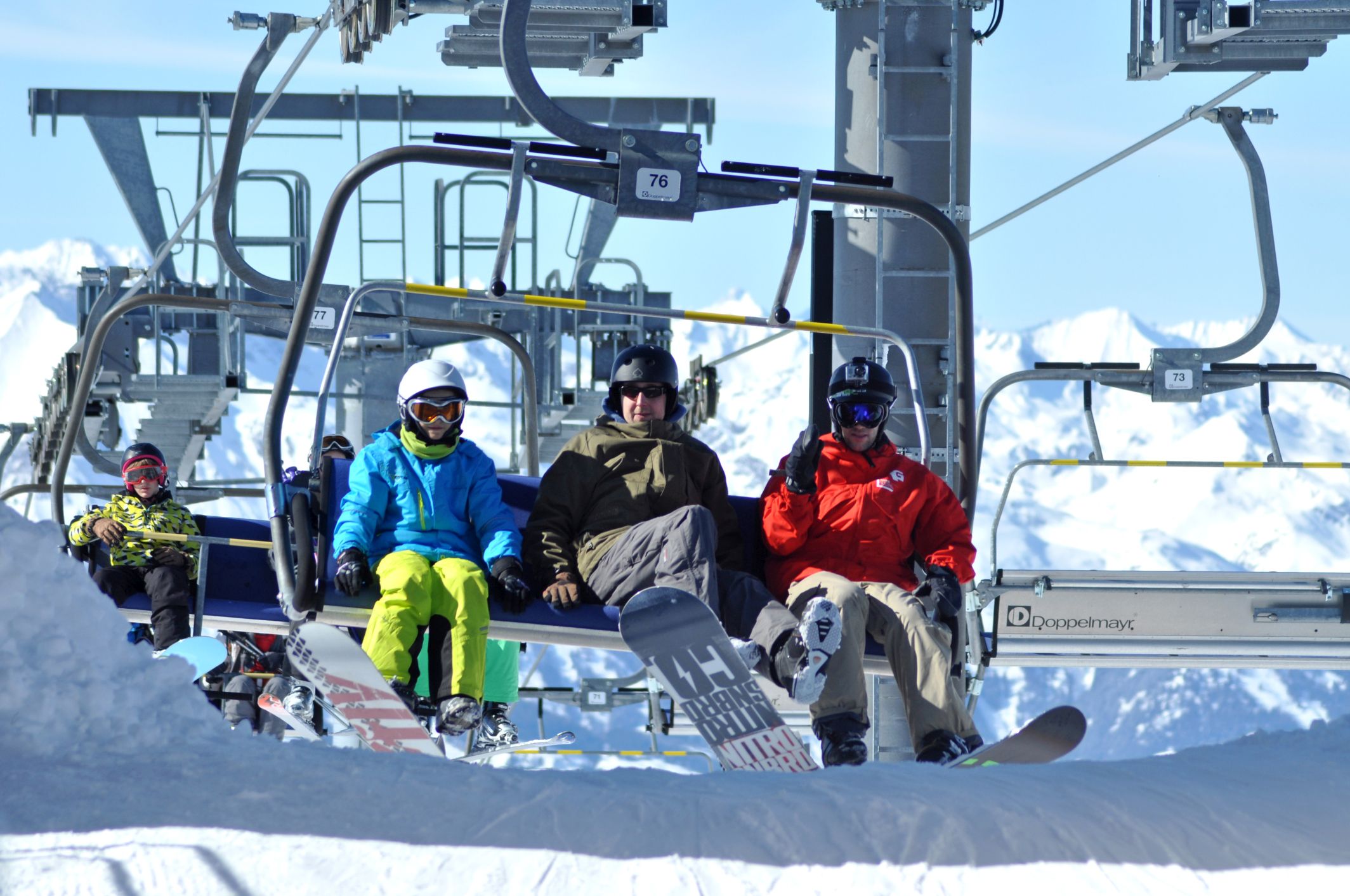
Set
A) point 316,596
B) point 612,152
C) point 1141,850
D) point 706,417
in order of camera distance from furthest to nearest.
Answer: point 706,417 → point 316,596 → point 612,152 → point 1141,850

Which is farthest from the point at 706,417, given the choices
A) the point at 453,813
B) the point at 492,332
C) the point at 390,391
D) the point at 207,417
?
the point at 453,813

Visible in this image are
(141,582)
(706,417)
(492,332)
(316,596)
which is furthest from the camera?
(706,417)

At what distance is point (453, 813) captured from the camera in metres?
3.51

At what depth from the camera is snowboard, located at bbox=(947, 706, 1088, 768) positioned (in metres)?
4.37

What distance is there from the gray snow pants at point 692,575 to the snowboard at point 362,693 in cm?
70

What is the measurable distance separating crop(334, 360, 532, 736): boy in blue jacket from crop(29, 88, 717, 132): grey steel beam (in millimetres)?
8404

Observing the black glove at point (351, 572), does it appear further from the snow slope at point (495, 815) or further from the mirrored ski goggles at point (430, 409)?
the snow slope at point (495, 815)

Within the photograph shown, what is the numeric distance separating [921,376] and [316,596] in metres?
2.92

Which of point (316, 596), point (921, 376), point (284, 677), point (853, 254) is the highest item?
point (853, 254)

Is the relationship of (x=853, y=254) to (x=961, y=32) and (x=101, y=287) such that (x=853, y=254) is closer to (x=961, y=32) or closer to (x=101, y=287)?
(x=961, y=32)

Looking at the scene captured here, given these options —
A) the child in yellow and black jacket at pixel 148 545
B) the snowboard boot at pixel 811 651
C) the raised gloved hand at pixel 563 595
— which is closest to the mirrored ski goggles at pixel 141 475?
the child in yellow and black jacket at pixel 148 545

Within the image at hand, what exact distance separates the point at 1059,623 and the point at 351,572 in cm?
419

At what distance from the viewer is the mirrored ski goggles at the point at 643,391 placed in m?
5.35

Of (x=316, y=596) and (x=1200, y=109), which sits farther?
(x=1200, y=109)
